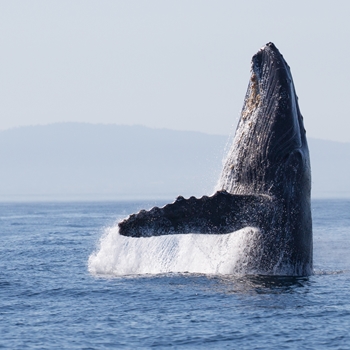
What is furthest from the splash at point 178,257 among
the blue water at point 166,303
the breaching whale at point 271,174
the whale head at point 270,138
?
the whale head at point 270,138

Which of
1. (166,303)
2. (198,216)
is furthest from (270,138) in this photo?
(166,303)

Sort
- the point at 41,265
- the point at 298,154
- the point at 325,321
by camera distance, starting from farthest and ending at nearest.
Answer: the point at 41,265 → the point at 298,154 → the point at 325,321

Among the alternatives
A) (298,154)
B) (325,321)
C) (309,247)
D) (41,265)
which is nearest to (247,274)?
(309,247)

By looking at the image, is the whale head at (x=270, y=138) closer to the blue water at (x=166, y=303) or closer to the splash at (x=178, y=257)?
the splash at (x=178, y=257)

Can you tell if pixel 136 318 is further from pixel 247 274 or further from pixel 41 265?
pixel 41 265

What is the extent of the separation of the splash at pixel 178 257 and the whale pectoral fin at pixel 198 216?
1.16 m

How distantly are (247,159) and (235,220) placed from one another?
4.55ft

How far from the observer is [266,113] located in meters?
16.3

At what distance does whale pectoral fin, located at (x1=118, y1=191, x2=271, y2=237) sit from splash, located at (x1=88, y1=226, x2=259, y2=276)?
1164 millimetres

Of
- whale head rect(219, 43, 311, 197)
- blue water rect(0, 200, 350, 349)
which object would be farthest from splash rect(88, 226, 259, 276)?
whale head rect(219, 43, 311, 197)

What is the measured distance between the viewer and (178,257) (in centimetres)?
1880

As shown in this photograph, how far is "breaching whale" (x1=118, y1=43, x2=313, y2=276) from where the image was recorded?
1612cm

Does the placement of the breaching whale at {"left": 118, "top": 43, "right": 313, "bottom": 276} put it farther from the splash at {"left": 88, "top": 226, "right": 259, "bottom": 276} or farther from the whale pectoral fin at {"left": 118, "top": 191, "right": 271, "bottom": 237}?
the splash at {"left": 88, "top": 226, "right": 259, "bottom": 276}

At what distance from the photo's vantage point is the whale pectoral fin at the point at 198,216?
14.9 meters
